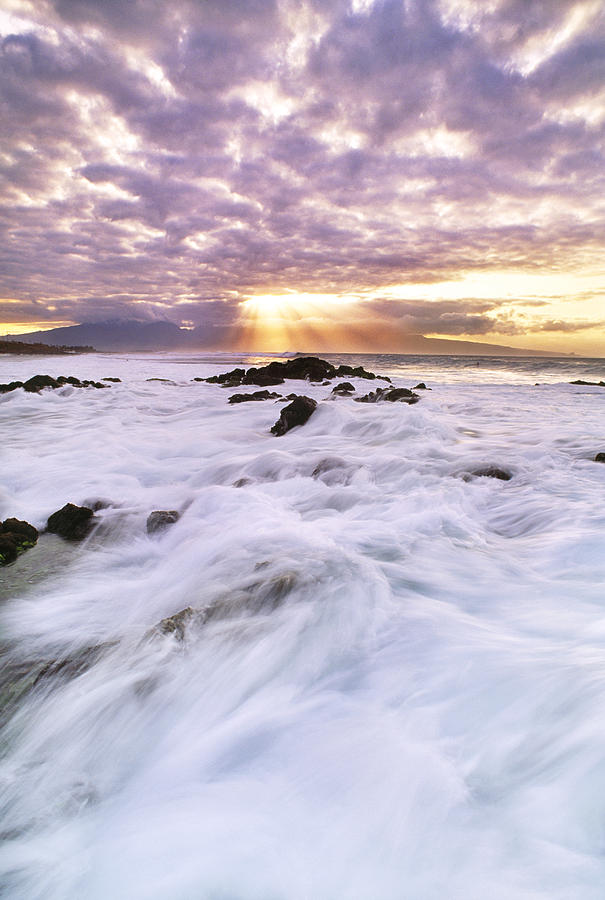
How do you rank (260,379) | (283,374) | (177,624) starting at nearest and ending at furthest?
1. (177,624)
2. (260,379)
3. (283,374)

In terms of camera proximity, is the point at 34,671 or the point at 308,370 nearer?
the point at 34,671

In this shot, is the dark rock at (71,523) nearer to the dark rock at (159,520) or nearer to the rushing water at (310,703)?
the rushing water at (310,703)

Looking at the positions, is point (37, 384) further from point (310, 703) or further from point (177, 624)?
point (310, 703)

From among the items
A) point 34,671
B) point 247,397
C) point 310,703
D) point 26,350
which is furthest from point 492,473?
point 26,350

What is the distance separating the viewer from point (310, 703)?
82.0 inches

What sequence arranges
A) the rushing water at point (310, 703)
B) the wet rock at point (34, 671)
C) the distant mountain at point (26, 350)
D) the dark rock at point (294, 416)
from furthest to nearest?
the distant mountain at point (26, 350) → the dark rock at point (294, 416) → the wet rock at point (34, 671) → the rushing water at point (310, 703)

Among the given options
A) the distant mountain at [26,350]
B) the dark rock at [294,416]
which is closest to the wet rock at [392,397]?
the dark rock at [294,416]

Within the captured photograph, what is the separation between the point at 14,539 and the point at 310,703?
287 centimetres

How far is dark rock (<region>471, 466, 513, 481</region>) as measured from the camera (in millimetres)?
5551

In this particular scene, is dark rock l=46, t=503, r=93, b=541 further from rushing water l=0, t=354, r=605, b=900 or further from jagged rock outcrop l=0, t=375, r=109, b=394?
jagged rock outcrop l=0, t=375, r=109, b=394

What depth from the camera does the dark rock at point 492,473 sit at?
219 inches

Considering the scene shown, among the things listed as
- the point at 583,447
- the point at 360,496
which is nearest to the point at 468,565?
the point at 360,496

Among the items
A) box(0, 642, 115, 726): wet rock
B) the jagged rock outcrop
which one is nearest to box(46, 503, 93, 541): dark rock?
box(0, 642, 115, 726): wet rock

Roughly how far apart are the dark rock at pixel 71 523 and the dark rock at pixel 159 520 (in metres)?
0.56
